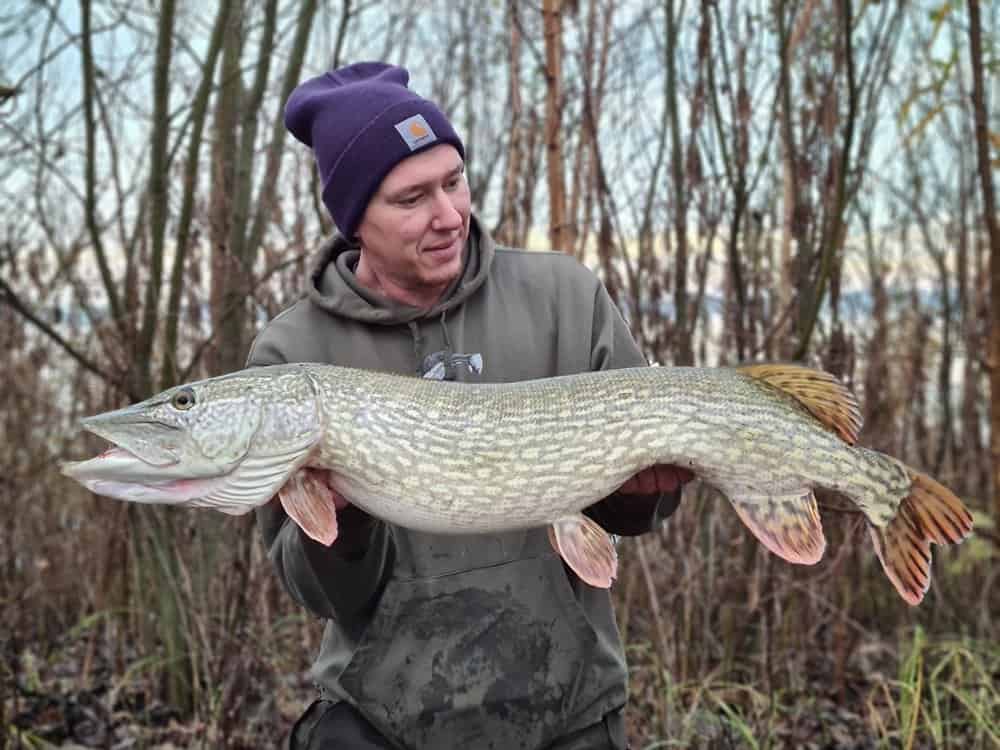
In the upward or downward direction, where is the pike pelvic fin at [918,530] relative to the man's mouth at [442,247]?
downward

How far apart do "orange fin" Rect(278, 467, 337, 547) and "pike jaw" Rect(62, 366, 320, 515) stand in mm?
31

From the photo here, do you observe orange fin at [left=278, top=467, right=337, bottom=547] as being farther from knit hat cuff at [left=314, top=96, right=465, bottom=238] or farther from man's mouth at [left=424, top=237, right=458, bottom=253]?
knit hat cuff at [left=314, top=96, right=465, bottom=238]

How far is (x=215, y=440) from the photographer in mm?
2012

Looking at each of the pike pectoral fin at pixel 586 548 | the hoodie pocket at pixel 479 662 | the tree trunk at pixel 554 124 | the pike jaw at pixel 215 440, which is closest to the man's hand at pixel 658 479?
the pike pectoral fin at pixel 586 548

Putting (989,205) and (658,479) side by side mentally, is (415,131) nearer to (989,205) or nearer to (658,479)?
(658,479)

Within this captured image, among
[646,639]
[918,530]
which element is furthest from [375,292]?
[646,639]

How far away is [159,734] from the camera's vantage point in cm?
396

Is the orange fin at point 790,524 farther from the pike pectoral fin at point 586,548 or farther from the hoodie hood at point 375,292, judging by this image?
the hoodie hood at point 375,292

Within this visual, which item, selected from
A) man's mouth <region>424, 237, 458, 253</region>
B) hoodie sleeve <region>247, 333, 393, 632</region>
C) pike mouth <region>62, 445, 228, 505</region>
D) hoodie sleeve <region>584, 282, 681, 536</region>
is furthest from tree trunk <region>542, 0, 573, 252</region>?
pike mouth <region>62, 445, 228, 505</region>

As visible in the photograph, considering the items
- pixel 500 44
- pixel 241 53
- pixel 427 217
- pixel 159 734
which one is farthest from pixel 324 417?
pixel 500 44

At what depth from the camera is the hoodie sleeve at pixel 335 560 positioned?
2139 mm

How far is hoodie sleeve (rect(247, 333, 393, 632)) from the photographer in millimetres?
2139

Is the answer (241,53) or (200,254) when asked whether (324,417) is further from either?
(200,254)

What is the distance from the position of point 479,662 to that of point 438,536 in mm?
266
